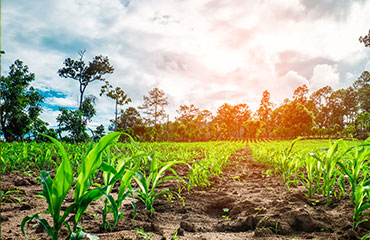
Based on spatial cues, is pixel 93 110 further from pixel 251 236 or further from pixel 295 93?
pixel 295 93

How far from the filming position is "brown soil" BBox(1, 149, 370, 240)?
149cm

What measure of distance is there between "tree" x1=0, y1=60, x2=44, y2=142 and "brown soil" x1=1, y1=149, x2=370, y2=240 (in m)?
20.0

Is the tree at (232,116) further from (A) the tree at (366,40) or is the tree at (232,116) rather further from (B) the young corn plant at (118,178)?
(B) the young corn plant at (118,178)

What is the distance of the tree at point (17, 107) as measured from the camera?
1839cm

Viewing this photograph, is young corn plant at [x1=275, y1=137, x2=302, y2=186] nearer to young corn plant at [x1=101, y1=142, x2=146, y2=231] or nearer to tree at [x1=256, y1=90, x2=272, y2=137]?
young corn plant at [x1=101, y1=142, x2=146, y2=231]

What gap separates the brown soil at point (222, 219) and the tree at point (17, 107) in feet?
65.6

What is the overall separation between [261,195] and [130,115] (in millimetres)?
34736

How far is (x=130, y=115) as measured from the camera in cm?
3578

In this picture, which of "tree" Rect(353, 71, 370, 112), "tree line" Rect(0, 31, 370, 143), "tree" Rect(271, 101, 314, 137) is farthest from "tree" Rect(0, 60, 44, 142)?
"tree" Rect(353, 71, 370, 112)

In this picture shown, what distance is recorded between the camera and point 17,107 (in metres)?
18.7

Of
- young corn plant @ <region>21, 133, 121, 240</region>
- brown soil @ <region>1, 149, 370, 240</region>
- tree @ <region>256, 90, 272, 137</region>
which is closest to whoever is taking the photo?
young corn plant @ <region>21, 133, 121, 240</region>

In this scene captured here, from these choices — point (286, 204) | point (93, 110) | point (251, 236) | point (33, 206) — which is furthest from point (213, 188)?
point (93, 110)

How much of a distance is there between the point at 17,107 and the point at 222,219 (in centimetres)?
2233

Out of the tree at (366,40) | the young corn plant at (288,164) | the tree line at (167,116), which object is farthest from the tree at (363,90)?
the young corn plant at (288,164)
